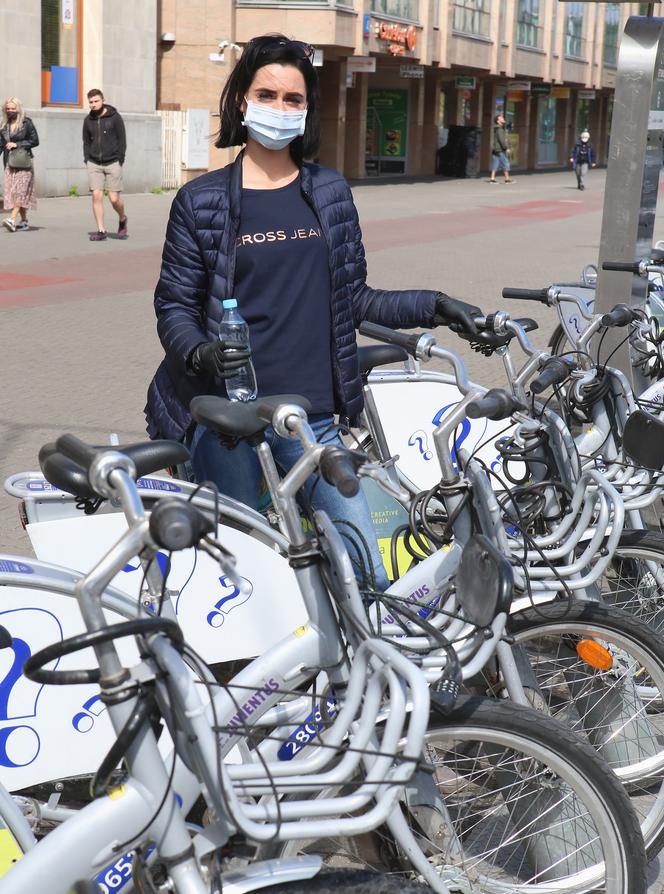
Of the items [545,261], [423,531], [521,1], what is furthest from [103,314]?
[521,1]

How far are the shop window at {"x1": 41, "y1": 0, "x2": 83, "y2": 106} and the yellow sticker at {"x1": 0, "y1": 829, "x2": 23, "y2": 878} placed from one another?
2217cm

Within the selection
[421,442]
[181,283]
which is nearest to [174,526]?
[181,283]

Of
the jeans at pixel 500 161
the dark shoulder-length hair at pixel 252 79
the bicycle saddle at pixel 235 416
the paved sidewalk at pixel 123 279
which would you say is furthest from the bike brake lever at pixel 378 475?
the jeans at pixel 500 161

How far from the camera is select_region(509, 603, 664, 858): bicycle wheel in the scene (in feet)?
10.1

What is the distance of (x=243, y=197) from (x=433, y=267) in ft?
38.3

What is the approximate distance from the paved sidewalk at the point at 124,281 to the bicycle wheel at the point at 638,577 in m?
0.84

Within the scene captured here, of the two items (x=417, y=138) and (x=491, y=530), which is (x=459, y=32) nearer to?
(x=417, y=138)

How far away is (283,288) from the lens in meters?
3.63

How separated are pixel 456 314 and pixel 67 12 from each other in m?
21.5

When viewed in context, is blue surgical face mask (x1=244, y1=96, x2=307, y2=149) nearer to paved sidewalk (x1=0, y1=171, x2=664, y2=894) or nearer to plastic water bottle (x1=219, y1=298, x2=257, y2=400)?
plastic water bottle (x1=219, y1=298, x2=257, y2=400)

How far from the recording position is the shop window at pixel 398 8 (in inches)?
1257

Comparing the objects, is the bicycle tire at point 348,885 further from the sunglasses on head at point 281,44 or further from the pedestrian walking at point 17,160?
the pedestrian walking at point 17,160

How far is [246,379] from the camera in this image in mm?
3531

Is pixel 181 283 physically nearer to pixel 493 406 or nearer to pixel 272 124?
pixel 272 124
